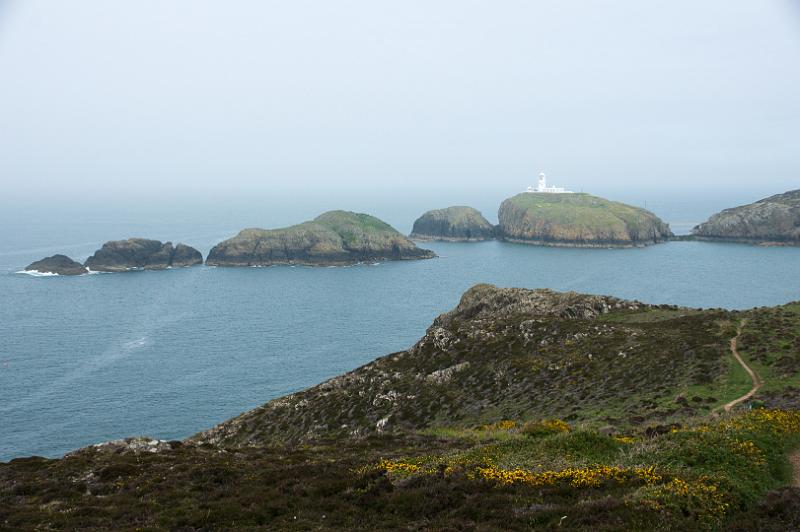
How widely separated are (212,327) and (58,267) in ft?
313

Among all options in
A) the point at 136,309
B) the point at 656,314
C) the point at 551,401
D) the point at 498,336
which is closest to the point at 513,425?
the point at 551,401

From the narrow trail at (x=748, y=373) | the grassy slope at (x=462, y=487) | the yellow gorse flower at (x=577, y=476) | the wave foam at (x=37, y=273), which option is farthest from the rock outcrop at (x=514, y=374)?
the wave foam at (x=37, y=273)

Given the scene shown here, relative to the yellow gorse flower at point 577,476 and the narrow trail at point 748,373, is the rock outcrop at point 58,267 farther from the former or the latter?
the yellow gorse flower at point 577,476

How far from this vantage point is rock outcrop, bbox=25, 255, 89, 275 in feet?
606

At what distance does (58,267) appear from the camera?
186 m

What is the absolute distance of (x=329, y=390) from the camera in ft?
192

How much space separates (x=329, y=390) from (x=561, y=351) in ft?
78.2

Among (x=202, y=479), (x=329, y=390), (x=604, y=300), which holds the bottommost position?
(x=329, y=390)

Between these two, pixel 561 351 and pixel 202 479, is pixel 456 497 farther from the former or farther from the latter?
pixel 561 351

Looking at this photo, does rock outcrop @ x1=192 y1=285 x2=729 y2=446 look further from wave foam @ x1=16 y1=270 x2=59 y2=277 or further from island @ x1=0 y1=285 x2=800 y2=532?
wave foam @ x1=16 y1=270 x2=59 y2=277

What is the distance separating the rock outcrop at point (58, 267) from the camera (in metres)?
185

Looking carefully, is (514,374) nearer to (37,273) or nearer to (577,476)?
(577,476)

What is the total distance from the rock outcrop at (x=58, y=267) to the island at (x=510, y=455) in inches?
6226

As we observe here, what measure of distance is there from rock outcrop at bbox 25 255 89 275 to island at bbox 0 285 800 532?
A: 158 m
